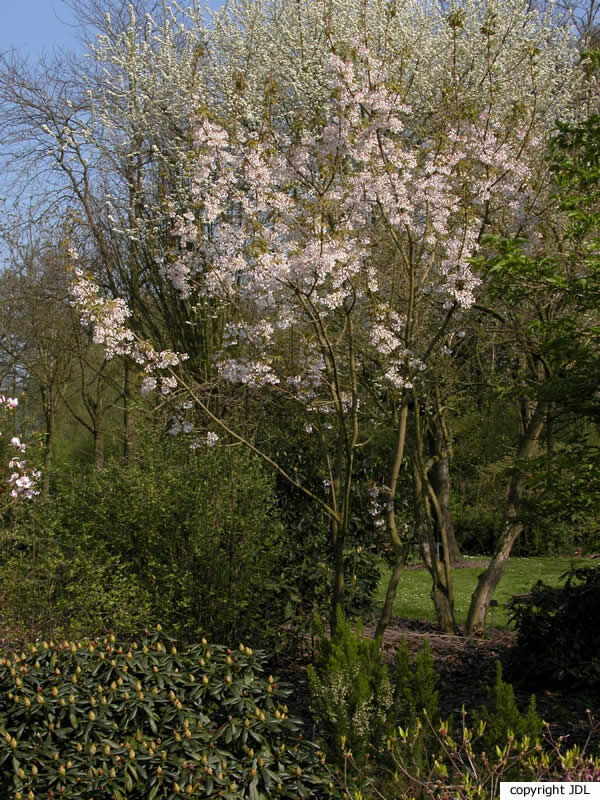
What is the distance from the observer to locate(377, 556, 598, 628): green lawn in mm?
9016

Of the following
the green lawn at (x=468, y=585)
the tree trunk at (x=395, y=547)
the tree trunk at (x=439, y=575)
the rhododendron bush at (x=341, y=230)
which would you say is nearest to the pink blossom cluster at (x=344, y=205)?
the rhododendron bush at (x=341, y=230)

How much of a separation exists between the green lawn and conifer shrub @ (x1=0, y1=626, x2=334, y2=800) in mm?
4713

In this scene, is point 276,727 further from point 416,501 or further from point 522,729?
point 416,501

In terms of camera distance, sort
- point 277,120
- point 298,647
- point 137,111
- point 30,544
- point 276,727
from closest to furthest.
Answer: point 276,727, point 30,544, point 298,647, point 277,120, point 137,111

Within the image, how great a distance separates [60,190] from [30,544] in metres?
10.1

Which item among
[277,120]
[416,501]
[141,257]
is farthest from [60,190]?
[416,501]

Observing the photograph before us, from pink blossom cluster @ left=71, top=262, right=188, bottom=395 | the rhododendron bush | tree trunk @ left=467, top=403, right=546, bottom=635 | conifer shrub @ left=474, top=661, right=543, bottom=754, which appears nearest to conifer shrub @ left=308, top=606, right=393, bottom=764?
conifer shrub @ left=474, top=661, right=543, bottom=754

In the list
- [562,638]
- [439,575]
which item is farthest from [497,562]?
[562,638]

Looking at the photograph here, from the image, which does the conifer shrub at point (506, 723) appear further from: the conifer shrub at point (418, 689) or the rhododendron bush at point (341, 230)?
the rhododendron bush at point (341, 230)

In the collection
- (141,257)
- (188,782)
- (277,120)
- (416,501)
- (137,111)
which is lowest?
(188,782)

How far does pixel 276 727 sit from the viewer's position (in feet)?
10.7

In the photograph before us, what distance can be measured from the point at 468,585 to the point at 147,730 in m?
8.26

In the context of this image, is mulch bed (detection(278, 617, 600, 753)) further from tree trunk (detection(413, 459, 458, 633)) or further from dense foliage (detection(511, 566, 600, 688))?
tree trunk (detection(413, 459, 458, 633))

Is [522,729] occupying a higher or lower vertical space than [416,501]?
lower
